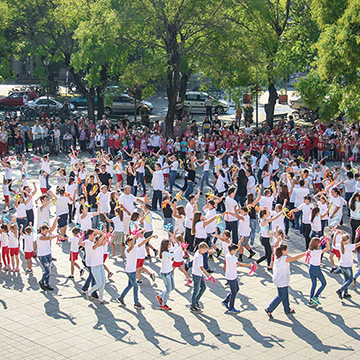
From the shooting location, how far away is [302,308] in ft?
38.3

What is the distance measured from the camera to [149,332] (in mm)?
10492

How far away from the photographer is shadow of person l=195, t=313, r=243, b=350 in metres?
10.1

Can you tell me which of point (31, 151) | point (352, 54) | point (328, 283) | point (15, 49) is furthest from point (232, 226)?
point (15, 49)

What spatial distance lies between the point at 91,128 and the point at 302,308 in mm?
17033

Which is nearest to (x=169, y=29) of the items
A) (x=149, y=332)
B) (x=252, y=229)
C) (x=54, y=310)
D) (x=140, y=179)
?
(x=140, y=179)

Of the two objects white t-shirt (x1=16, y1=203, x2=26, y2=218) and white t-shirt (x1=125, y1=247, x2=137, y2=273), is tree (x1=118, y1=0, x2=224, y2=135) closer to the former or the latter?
white t-shirt (x1=16, y1=203, x2=26, y2=218)

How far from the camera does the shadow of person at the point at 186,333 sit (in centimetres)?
1008

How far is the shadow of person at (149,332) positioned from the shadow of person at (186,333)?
0.20 m

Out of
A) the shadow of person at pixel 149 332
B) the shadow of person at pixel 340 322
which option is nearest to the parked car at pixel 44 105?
the shadow of person at pixel 149 332

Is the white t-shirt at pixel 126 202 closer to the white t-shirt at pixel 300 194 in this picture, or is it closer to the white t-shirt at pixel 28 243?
the white t-shirt at pixel 28 243

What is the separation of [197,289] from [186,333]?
1.00 metres

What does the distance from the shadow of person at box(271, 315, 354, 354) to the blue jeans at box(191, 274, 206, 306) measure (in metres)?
1.42

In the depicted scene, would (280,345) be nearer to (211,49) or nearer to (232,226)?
(232,226)

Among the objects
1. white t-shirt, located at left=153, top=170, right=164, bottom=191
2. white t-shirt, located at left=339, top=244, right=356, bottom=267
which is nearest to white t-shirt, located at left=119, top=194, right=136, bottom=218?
white t-shirt, located at left=153, top=170, right=164, bottom=191
